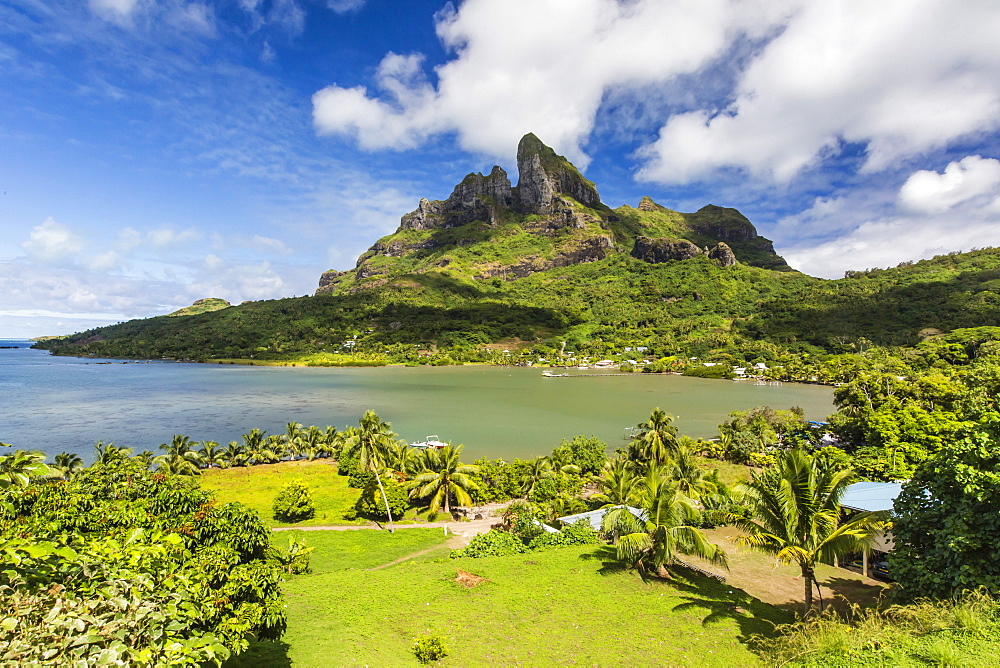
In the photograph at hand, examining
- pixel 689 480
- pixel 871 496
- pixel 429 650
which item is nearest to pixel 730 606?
pixel 429 650

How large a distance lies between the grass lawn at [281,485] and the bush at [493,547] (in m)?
10.5

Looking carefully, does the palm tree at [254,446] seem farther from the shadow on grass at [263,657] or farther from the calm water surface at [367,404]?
the shadow on grass at [263,657]

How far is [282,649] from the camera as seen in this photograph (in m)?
10.4

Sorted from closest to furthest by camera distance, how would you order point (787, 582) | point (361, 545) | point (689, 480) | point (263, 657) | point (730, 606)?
point (263, 657)
point (730, 606)
point (787, 582)
point (361, 545)
point (689, 480)

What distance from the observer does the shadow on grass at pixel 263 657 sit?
9328mm

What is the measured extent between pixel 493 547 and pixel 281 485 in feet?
77.7

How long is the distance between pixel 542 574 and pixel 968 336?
129 metres

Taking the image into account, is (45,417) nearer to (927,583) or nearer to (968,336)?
(927,583)

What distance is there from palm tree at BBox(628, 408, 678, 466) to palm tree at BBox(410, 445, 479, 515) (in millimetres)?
12274

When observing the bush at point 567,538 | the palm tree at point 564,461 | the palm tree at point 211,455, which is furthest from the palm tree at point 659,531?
the palm tree at point 211,455

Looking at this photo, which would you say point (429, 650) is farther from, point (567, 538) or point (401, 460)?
point (401, 460)

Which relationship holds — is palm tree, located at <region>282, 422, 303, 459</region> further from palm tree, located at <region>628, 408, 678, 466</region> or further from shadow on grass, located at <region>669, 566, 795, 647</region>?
shadow on grass, located at <region>669, 566, 795, 647</region>

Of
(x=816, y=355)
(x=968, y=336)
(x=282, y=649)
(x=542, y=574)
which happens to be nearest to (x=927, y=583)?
(x=542, y=574)

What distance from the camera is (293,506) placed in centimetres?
2762
